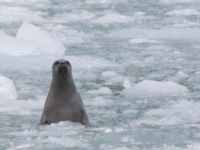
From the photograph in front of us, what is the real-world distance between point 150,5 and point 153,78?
5702mm

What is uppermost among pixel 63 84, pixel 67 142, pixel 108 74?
pixel 63 84

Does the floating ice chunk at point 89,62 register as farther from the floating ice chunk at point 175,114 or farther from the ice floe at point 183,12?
the ice floe at point 183,12

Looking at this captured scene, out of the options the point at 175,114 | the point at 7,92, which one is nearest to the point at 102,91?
the point at 7,92

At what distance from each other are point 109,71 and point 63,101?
210 cm

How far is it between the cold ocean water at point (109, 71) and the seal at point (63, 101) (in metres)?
0.08

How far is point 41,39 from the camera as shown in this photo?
905cm

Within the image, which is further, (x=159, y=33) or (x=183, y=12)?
(x=183, y=12)

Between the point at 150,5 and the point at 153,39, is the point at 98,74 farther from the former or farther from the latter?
the point at 150,5

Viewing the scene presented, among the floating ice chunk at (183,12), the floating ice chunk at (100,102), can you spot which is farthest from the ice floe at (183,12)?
the floating ice chunk at (100,102)

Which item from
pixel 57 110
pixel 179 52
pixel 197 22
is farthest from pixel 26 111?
pixel 197 22

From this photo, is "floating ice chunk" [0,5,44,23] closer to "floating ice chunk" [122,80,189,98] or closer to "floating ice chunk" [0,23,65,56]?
"floating ice chunk" [0,23,65,56]

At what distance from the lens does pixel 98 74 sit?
7582mm

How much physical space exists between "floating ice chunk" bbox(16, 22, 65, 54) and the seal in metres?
3.05

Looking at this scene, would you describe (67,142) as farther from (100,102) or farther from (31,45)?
(31,45)
